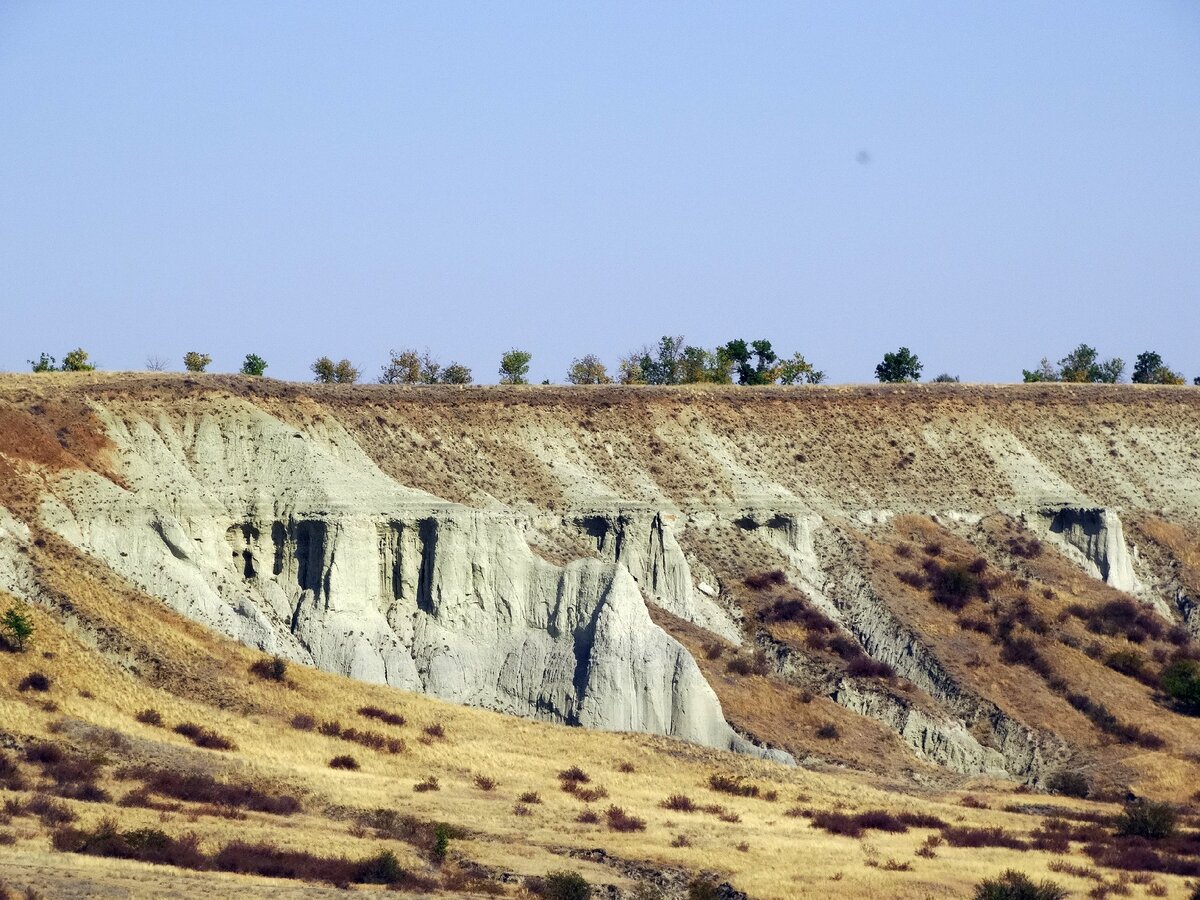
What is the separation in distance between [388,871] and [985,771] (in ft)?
113

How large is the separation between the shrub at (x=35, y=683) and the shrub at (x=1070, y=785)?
1361 inches

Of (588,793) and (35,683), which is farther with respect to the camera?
(35,683)

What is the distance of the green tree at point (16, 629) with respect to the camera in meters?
56.6

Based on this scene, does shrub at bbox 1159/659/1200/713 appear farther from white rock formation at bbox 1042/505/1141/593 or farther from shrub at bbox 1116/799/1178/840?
shrub at bbox 1116/799/1178/840

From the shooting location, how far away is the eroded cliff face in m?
65.4

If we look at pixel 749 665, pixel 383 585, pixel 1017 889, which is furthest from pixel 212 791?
pixel 749 665

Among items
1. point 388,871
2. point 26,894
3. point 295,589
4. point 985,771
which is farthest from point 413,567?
point 26,894

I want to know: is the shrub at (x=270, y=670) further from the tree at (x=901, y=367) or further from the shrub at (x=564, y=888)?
the tree at (x=901, y=367)

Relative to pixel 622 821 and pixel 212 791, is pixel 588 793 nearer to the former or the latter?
pixel 622 821

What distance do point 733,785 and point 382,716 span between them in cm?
1106

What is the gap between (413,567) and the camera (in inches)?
2704

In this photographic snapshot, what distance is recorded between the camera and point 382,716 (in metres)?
59.8

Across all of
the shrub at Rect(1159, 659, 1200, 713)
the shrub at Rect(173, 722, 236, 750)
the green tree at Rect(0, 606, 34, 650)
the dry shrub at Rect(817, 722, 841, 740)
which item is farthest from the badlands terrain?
the shrub at Rect(1159, 659, 1200, 713)

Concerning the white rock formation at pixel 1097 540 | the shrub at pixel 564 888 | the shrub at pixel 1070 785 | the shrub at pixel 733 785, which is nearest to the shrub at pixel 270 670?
the shrub at pixel 733 785
